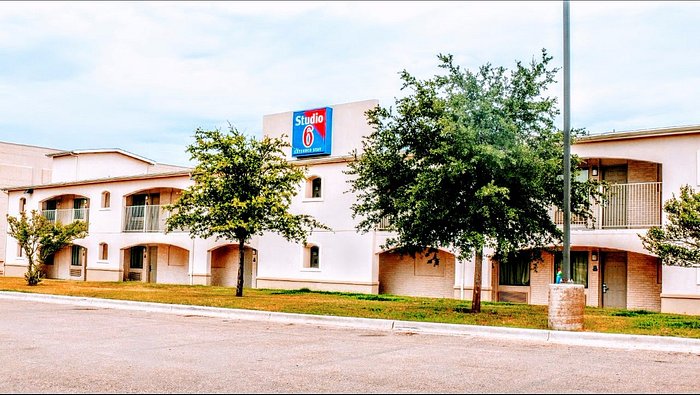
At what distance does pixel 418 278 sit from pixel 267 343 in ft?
55.1

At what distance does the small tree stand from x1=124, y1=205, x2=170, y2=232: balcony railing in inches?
114

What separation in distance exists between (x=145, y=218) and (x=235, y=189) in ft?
52.4

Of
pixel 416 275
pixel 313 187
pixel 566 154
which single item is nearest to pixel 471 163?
pixel 566 154

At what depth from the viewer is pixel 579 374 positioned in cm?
955

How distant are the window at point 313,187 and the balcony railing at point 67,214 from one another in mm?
16416

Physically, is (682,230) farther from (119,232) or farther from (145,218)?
(119,232)

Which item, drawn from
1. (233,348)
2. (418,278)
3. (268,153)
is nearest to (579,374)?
(233,348)

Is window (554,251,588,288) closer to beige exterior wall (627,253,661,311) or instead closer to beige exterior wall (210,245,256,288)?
Answer: beige exterior wall (627,253,661,311)

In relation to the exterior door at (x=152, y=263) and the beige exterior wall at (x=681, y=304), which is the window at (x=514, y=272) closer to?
the beige exterior wall at (x=681, y=304)

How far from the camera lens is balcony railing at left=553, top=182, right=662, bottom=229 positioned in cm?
2284

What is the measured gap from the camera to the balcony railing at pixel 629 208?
22844 millimetres

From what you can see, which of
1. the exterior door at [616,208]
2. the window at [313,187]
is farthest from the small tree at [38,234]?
the exterior door at [616,208]

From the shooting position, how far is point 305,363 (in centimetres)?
1026

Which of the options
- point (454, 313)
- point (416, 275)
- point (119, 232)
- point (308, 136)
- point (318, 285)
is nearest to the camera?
point (454, 313)
